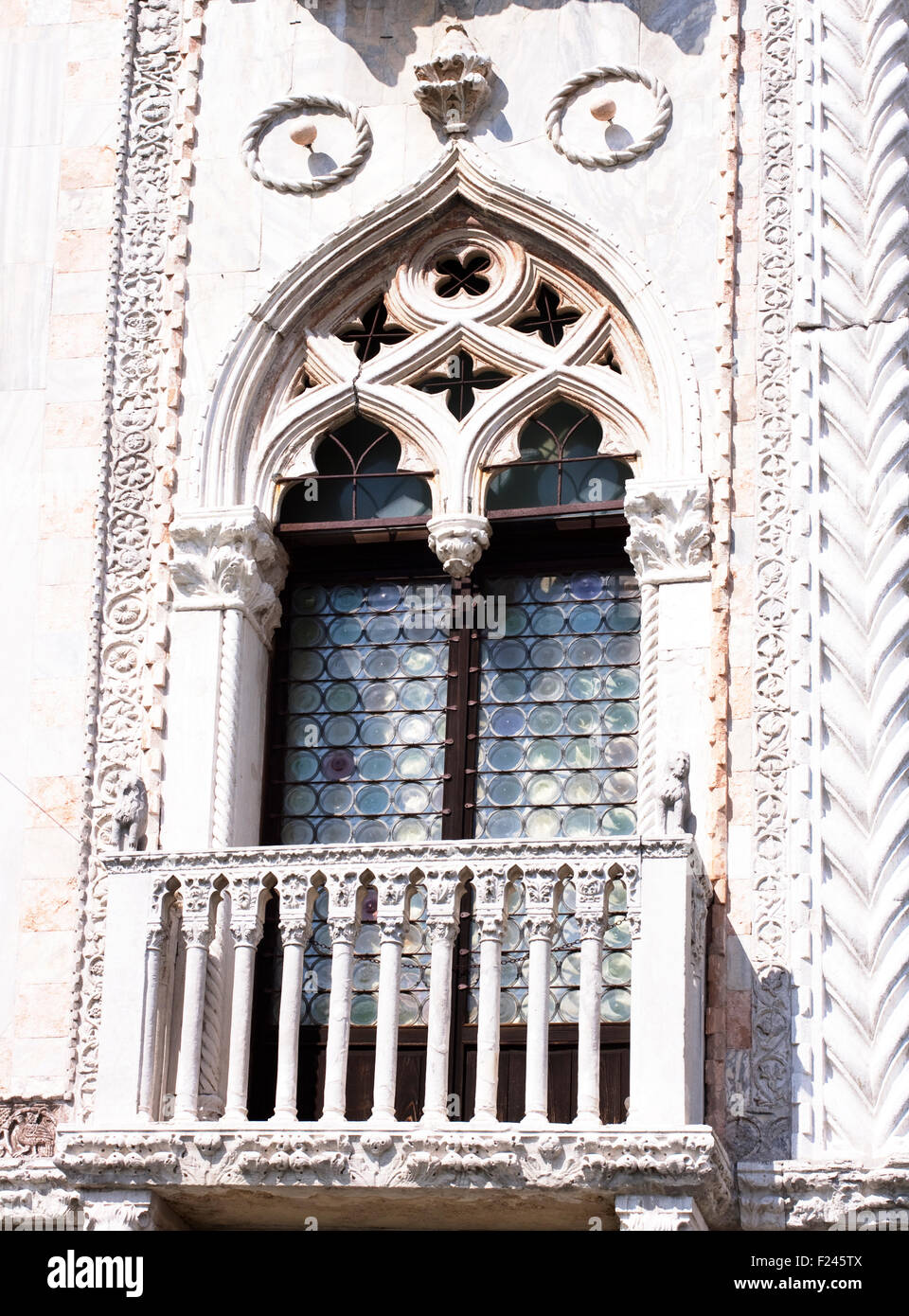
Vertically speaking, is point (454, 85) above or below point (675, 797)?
above

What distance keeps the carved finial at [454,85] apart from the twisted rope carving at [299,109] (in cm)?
33

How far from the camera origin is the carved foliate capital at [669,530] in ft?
40.7

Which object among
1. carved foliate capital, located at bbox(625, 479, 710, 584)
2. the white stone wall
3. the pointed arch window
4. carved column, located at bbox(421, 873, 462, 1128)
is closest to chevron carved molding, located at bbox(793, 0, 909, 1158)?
carved foliate capital, located at bbox(625, 479, 710, 584)

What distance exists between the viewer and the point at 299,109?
44.7 feet

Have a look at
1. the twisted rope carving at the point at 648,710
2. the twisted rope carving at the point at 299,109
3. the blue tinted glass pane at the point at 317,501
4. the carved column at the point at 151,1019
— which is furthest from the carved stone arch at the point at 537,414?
the carved column at the point at 151,1019

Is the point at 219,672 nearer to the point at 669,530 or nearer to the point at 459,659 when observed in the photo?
the point at 459,659

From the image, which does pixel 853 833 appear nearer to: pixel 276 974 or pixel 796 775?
pixel 796 775

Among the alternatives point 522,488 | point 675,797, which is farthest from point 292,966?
point 522,488

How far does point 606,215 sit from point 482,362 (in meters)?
0.85

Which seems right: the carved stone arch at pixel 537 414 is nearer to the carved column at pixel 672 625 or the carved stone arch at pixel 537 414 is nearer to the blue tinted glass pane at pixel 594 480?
the blue tinted glass pane at pixel 594 480

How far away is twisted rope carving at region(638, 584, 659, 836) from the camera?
1209 cm

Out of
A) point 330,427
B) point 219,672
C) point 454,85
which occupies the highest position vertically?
point 454,85

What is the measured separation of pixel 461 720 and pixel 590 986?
182 cm
